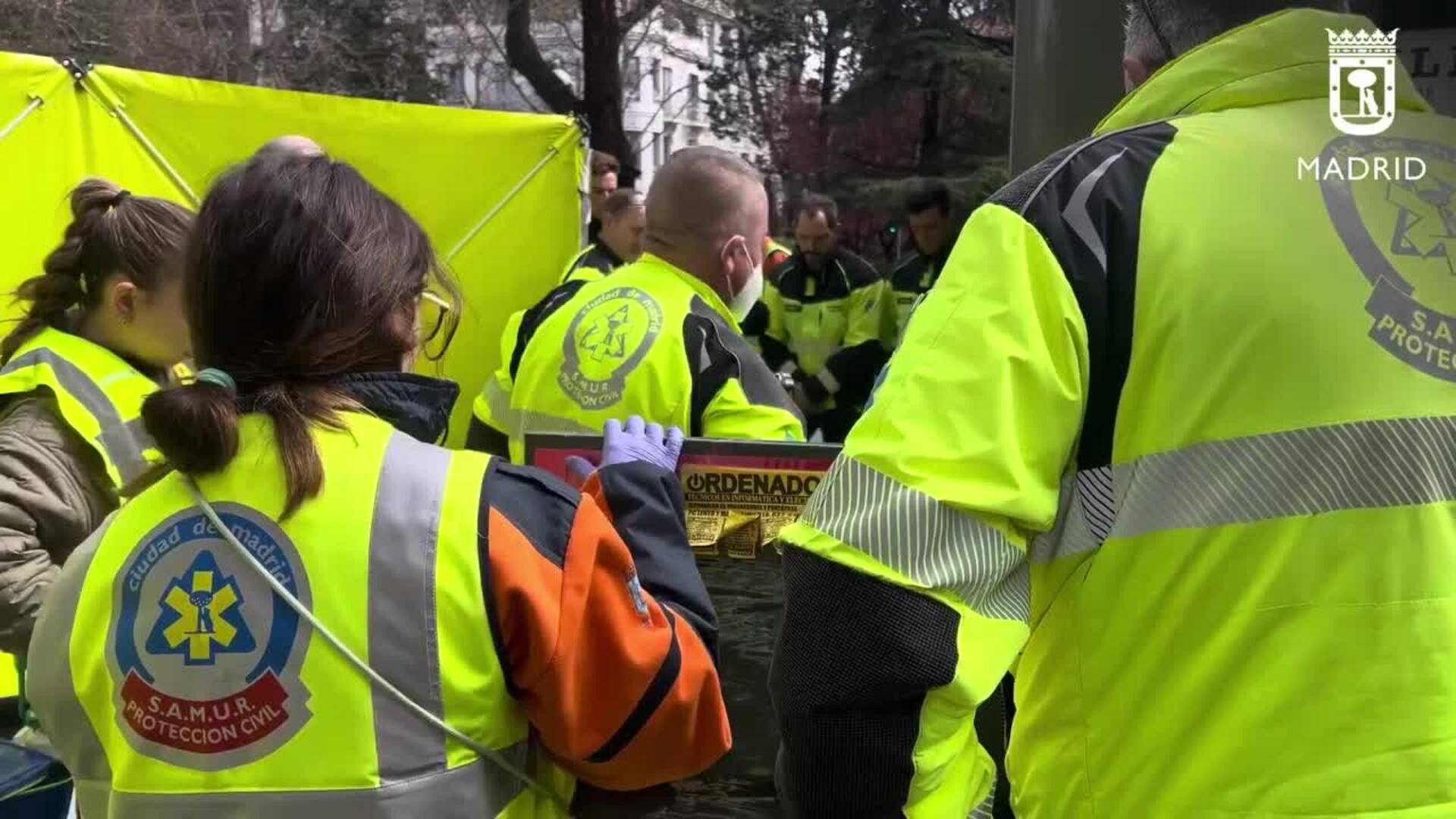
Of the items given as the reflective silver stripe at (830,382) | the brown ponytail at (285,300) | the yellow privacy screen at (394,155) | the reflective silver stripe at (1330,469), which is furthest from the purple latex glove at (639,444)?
the reflective silver stripe at (830,382)

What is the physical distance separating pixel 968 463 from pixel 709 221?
2.45 metres

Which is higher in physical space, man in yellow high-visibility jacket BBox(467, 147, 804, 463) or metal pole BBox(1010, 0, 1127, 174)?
metal pole BBox(1010, 0, 1127, 174)

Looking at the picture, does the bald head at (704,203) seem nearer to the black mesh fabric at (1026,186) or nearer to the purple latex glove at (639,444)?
the purple latex glove at (639,444)

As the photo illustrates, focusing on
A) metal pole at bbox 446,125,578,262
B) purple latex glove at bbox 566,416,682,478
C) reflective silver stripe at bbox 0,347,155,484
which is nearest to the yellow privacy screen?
metal pole at bbox 446,125,578,262

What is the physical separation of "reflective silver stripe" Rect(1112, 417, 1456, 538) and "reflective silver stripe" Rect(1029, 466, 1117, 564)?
0.34 ft

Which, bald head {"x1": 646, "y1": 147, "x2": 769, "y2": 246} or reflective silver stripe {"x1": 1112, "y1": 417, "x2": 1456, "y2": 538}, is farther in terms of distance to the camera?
bald head {"x1": 646, "y1": 147, "x2": 769, "y2": 246}

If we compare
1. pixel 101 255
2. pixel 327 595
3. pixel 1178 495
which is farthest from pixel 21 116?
pixel 1178 495

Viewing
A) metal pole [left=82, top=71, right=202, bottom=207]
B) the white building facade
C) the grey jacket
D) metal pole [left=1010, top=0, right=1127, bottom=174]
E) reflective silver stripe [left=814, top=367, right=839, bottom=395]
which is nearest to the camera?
the grey jacket

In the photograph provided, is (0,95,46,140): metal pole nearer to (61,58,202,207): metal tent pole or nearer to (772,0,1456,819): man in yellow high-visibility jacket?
(61,58,202,207): metal tent pole

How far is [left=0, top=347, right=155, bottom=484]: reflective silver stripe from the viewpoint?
253cm

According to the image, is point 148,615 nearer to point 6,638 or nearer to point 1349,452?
point 6,638

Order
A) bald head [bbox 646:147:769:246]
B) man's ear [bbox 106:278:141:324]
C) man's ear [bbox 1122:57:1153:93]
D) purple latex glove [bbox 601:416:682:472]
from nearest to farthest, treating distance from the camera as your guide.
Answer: man's ear [bbox 1122:57:1153:93] → purple latex glove [bbox 601:416:682:472] → man's ear [bbox 106:278:141:324] → bald head [bbox 646:147:769:246]

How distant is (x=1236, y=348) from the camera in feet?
4.20

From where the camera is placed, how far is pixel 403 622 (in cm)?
150
